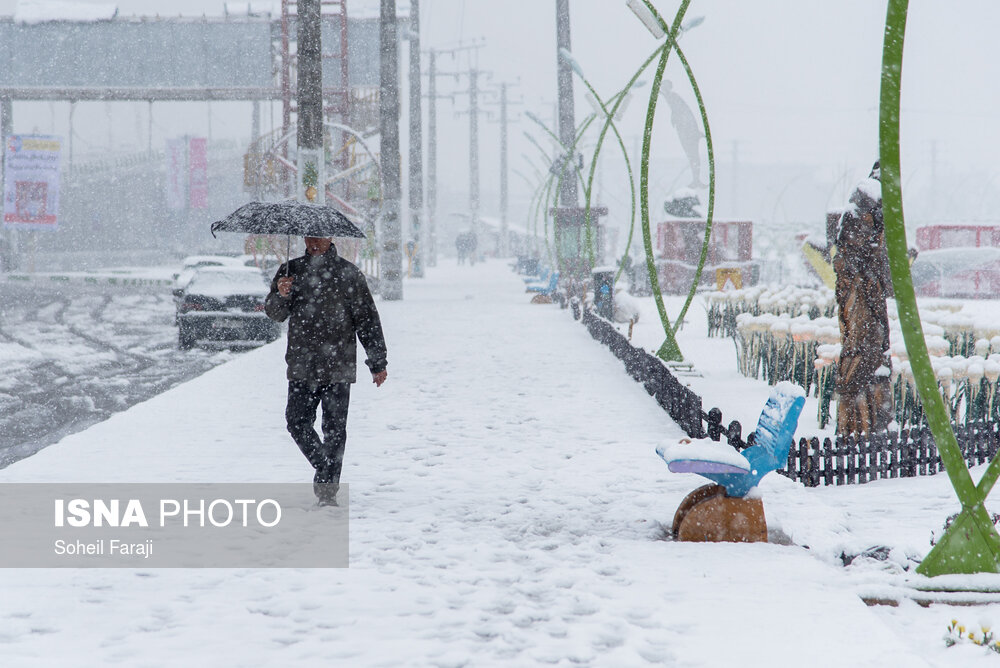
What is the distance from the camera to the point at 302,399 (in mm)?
6223

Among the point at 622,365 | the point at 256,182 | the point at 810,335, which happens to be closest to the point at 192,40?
the point at 256,182

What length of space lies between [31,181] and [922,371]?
39.1 metres

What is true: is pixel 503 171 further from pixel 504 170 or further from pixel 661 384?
pixel 661 384

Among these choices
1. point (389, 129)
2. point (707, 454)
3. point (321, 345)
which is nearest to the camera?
point (707, 454)

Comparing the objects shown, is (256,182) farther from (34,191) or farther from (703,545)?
(703,545)

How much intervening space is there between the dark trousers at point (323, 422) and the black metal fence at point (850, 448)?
2593mm

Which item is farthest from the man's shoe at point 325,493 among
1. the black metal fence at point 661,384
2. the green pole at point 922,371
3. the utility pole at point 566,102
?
the utility pole at point 566,102

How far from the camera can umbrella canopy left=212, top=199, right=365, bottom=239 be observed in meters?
6.28

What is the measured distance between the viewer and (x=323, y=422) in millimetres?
6195

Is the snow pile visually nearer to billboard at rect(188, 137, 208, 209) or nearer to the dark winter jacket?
the dark winter jacket

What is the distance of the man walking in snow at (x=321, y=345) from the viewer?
6156 millimetres

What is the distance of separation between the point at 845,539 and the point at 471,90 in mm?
68069

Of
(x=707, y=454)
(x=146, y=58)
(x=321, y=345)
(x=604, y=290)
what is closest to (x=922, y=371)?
(x=707, y=454)

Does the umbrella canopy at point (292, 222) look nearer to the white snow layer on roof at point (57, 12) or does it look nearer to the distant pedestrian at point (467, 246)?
the white snow layer on roof at point (57, 12)
